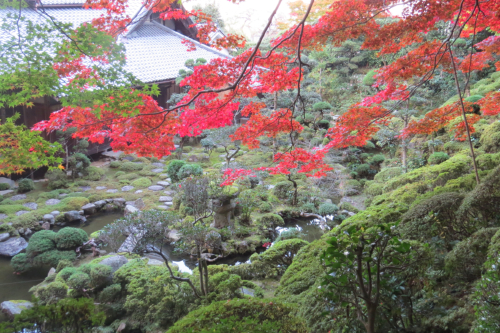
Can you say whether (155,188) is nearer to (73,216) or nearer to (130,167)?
(130,167)

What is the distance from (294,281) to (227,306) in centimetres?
122

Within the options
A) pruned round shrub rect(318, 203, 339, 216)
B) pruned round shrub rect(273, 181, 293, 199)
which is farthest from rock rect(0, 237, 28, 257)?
pruned round shrub rect(318, 203, 339, 216)

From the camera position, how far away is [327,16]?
15.0ft

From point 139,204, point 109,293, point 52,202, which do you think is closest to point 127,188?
point 139,204

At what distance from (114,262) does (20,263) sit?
204cm

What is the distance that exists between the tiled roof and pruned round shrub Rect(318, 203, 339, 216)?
7.49 metres

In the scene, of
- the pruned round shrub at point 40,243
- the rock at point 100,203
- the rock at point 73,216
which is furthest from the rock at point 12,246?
the rock at point 100,203

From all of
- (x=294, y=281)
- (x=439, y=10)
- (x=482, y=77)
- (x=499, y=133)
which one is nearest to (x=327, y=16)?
(x=439, y=10)

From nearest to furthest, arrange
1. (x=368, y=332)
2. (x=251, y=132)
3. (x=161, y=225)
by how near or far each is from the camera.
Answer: (x=368, y=332)
(x=161, y=225)
(x=251, y=132)

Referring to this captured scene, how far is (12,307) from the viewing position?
174 inches

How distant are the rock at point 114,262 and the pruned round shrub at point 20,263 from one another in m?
1.77

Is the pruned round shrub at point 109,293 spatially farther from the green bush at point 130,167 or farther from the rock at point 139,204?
the green bush at point 130,167

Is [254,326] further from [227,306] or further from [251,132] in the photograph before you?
[251,132]

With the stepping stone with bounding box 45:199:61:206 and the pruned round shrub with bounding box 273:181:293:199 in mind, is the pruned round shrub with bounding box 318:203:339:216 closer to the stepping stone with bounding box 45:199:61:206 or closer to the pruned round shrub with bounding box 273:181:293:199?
the pruned round shrub with bounding box 273:181:293:199
